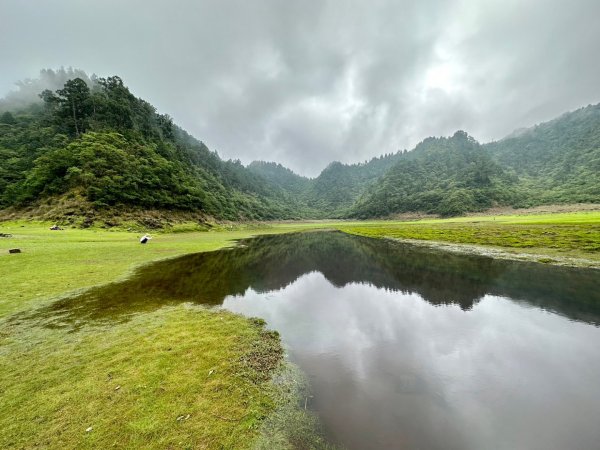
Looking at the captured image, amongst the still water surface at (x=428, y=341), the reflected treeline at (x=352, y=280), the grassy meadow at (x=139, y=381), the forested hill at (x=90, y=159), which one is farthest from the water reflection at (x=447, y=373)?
the forested hill at (x=90, y=159)

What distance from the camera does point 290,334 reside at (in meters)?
12.6

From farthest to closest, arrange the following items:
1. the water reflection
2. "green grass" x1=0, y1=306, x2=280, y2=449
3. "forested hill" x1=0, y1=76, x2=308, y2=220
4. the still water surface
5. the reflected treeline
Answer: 1. "forested hill" x1=0, y1=76, x2=308, y2=220
2. the reflected treeline
3. the still water surface
4. the water reflection
5. "green grass" x1=0, y1=306, x2=280, y2=449

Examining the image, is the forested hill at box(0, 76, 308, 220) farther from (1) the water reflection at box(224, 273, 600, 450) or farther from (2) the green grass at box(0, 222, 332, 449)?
(1) the water reflection at box(224, 273, 600, 450)

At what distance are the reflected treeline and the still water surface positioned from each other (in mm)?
136

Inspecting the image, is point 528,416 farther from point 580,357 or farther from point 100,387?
point 100,387

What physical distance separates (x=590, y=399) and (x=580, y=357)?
3.40 meters

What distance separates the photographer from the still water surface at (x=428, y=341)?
672 cm

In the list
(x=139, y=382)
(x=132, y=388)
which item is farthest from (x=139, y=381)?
(x=132, y=388)

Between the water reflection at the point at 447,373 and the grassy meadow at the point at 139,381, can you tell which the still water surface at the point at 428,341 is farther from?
the grassy meadow at the point at 139,381

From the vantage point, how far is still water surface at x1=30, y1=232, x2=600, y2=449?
6.72 m

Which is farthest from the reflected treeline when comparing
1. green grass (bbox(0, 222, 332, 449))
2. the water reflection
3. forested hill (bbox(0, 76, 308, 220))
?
forested hill (bbox(0, 76, 308, 220))

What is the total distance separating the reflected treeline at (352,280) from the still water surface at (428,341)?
136 mm

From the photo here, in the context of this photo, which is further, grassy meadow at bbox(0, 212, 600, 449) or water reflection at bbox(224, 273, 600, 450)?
water reflection at bbox(224, 273, 600, 450)

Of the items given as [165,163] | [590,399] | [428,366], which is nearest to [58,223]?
[165,163]
